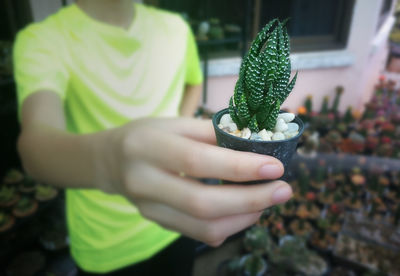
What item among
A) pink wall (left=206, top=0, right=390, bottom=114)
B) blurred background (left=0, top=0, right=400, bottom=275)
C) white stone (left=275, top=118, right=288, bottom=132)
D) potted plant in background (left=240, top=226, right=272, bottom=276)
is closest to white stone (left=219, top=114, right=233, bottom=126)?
white stone (left=275, top=118, right=288, bottom=132)

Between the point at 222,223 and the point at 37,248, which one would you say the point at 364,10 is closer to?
the point at 222,223

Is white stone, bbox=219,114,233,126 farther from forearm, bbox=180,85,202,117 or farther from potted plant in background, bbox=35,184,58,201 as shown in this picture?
potted plant in background, bbox=35,184,58,201

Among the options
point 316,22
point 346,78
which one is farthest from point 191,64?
point 346,78

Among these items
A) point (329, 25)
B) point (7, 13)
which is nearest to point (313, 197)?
point (329, 25)

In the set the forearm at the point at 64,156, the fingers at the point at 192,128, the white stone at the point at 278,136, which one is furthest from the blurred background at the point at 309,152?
the white stone at the point at 278,136

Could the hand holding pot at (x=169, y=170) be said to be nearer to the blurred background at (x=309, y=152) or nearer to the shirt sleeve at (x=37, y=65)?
the shirt sleeve at (x=37, y=65)

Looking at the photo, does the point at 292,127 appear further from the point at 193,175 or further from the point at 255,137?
the point at 193,175

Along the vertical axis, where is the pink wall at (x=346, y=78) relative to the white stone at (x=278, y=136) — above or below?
below
